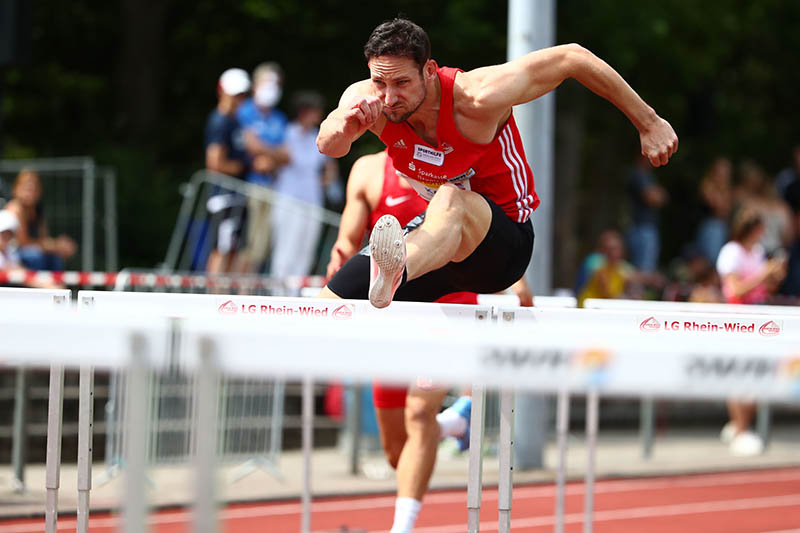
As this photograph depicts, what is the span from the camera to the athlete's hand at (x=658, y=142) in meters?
4.68

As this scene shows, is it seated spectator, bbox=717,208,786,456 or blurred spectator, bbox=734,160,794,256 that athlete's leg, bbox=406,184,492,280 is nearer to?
seated spectator, bbox=717,208,786,456

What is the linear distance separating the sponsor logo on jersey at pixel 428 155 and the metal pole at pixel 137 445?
2284mm

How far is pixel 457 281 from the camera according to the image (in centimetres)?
504

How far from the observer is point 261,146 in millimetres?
10688

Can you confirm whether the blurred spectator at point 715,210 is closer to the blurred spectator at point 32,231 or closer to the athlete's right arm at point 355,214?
the blurred spectator at point 32,231

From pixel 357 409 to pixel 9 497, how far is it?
102 inches

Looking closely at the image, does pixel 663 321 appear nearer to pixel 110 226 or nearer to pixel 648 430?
pixel 648 430

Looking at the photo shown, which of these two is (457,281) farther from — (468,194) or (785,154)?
(785,154)

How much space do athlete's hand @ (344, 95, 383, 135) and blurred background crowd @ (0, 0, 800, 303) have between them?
5.59m

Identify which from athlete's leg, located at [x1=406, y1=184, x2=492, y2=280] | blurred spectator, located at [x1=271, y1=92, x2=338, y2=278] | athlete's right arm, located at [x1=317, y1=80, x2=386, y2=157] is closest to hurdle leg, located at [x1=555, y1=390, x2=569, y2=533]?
athlete's leg, located at [x1=406, y1=184, x2=492, y2=280]

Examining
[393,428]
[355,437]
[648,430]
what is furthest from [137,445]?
[648,430]

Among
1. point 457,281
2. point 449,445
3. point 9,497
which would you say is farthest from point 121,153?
point 457,281

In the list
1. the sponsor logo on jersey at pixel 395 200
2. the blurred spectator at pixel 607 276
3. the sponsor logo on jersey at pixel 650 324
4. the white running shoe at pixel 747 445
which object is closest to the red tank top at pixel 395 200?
the sponsor logo on jersey at pixel 395 200

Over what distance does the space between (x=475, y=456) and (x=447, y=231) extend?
81 cm
